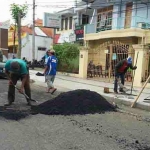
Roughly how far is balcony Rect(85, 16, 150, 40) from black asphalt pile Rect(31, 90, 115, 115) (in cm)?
1376

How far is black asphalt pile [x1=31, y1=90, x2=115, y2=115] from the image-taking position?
8.01 m

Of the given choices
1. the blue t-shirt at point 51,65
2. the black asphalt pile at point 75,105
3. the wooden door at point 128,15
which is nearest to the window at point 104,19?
the wooden door at point 128,15

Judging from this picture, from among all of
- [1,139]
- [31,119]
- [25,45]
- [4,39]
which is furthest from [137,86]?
[4,39]

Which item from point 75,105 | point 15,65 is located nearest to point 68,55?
point 15,65

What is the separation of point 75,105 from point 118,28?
1758cm

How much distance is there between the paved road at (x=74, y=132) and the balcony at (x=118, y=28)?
14663 mm

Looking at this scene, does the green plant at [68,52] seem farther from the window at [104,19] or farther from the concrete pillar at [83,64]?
the window at [104,19]

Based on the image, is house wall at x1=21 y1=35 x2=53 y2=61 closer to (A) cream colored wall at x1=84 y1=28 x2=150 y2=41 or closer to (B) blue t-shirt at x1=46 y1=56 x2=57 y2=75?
(A) cream colored wall at x1=84 y1=28 x2=150 y2=41

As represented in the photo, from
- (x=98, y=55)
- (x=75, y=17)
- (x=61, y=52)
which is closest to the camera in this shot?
(x=98, y=55)

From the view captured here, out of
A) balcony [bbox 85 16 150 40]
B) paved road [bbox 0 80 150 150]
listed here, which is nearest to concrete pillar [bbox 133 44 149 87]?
balcony [bbox 85 16 150 40]

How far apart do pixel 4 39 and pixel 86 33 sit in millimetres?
19554

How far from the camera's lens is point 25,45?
3938 cm

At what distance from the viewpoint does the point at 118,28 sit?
2488 centimetres

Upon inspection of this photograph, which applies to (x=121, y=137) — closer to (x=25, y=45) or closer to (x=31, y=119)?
(x=31, y=119)
